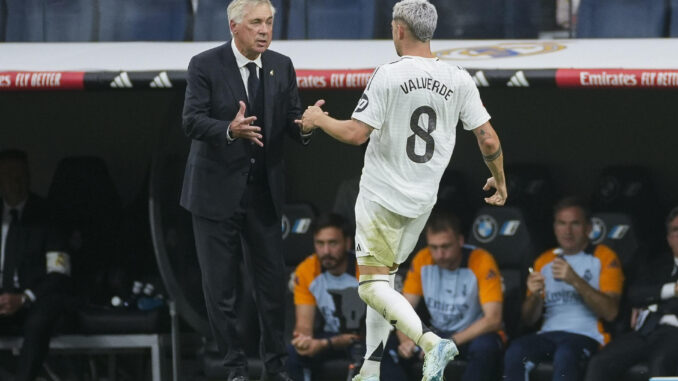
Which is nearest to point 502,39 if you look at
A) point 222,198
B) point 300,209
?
point 300,209

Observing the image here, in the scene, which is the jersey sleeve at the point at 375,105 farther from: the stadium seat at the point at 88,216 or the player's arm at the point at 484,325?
the stadium seat at the point at 88,216

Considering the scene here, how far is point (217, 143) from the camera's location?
655 centimetres

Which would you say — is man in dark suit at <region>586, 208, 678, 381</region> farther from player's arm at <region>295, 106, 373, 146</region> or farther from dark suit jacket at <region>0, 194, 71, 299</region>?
dark suit jacket at <region>0, 194, 71, 299</region>

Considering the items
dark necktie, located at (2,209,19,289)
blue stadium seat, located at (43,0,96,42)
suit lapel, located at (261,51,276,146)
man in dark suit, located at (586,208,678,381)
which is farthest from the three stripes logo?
blue stadium seat, located at (43,0,96,42)

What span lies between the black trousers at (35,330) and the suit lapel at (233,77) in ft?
7.76

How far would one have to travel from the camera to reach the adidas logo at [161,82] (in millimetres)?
7715

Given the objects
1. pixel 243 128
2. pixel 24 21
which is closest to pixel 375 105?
pixel 243 128

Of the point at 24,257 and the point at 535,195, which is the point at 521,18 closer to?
the point at 535,195

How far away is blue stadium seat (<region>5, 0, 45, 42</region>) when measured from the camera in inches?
390

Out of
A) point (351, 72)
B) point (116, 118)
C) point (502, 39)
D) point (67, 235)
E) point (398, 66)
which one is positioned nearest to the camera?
point (398, 66)

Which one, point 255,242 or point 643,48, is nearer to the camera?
point 255,242

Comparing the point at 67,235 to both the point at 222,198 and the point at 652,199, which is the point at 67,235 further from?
the point at 652,199

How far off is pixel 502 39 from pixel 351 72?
6.53 feet

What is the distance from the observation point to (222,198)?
6.64 m
